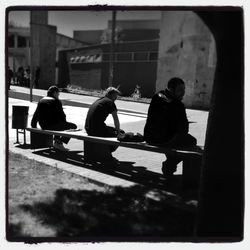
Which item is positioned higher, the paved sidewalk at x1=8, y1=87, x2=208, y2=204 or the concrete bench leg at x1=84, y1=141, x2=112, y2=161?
the concrete bench leg at x1=84, y1=141, x2=112, y2=161

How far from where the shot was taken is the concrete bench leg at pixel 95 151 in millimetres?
5984

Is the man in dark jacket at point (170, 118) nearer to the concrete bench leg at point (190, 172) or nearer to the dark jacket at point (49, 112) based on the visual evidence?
the concrete bench leg at point (190, 172)

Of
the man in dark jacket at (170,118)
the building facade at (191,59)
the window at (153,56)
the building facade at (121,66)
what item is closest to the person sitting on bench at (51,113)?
the man in dark jacket at (170,118)

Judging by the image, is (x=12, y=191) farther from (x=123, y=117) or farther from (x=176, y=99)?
(x=123, y=117)

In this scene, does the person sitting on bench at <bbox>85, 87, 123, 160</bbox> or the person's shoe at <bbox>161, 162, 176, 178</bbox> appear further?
the person sitting on bench at <bbox>85, 87, 123, 160</bbox>

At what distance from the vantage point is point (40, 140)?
273 inches

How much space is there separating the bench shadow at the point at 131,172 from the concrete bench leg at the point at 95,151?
122 mm

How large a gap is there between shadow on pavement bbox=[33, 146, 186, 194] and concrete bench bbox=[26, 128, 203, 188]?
0.69 feet

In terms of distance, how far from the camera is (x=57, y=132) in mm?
6180

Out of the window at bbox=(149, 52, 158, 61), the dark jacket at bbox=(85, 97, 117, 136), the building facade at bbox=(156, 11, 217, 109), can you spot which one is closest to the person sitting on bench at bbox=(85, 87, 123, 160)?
the dark jacket at bbox=(85, 97, 117, 136)

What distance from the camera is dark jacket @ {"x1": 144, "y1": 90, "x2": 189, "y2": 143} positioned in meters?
4.69

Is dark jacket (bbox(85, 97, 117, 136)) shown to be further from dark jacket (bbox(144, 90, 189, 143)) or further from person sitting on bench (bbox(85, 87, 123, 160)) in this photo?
dark jacket (bbox(144, 90, 189, 143))

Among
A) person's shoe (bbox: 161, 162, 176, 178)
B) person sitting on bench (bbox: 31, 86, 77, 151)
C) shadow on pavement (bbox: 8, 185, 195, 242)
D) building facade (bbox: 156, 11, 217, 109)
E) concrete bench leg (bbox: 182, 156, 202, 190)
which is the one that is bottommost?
shadow on pavement (bbox: 8, 185, 195, 242)

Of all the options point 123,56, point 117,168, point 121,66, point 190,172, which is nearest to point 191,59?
point 121,66
